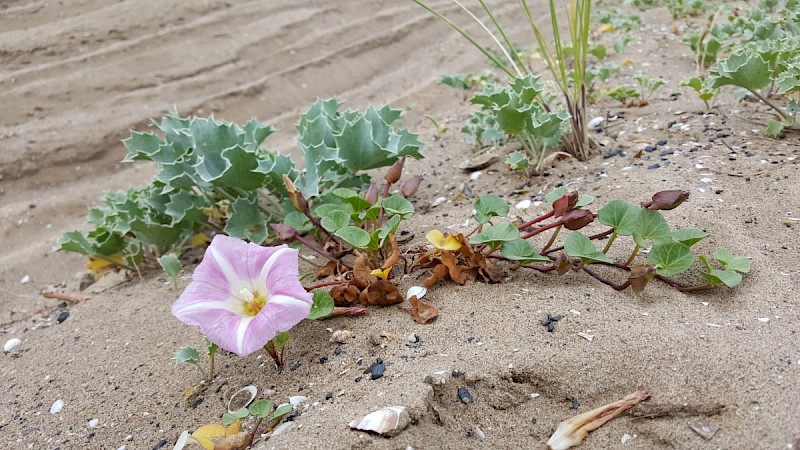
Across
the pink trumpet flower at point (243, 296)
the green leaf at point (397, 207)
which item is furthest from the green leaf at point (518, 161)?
the pink trumpet flower at point (243, 296)

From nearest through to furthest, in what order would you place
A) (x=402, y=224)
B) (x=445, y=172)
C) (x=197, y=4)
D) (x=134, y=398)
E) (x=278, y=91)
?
(x=134, y=398)
(x=402, y=224)
(x=445, y=172)
(x=278, y=91)
(x=197, y=4)

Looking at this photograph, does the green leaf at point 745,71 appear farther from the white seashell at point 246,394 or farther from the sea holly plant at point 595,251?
the white seashell at point 246,394

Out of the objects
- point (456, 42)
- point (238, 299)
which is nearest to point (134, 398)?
point (238, 299)

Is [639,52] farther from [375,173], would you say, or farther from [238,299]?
[238,299]

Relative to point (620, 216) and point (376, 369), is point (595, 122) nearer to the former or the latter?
point (620, 216)

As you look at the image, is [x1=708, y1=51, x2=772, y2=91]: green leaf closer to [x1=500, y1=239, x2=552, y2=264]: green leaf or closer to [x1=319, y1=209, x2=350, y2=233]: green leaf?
[x1=500, y1=239, x2=552, y2=264]: green leaf
